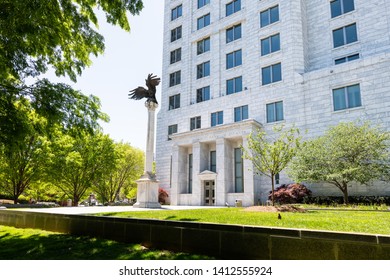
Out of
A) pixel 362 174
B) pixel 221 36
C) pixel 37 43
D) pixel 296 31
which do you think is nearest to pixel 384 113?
pixel 362 174

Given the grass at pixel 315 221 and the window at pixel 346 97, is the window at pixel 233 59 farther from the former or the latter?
the grass at pixel 315 221

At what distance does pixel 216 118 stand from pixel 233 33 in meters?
10.7

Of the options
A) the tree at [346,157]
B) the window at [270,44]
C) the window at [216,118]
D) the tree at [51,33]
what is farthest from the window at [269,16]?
the tree at [51,33]

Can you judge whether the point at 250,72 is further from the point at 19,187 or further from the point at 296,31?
the point at 19,187

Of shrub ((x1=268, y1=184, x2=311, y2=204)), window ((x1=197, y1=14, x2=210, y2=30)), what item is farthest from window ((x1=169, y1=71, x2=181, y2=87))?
shrub ((x1=268, y1=184, x2=311, y2=204))

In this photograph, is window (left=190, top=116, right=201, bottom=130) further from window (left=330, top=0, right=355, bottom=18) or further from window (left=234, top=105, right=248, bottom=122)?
window (left=330, top=0, right=355, bottom=18)

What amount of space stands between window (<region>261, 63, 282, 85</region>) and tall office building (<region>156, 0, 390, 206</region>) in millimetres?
110

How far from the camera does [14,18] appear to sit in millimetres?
7812

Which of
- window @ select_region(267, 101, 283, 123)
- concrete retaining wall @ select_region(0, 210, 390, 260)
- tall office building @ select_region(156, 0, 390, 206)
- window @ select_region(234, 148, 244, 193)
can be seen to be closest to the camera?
concrete retaining wall @ select_region(0, 210, 390, 260)

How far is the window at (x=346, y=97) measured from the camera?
2344 cm

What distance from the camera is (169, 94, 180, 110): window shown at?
36.4 m

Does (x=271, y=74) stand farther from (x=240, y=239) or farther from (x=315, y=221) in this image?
(x=240, y=239)

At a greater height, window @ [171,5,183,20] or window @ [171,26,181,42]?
window @ [171,5,183,20]

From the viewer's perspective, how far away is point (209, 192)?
96.2ft
